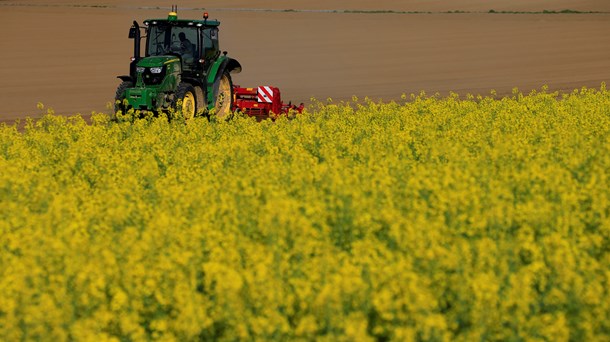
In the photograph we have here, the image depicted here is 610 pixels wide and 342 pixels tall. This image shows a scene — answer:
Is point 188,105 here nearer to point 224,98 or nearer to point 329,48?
point 224,98

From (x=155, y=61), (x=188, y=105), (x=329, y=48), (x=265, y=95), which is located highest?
(x=329, y=48)

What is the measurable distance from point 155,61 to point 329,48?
2285 cm

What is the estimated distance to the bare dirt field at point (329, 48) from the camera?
92.2ft

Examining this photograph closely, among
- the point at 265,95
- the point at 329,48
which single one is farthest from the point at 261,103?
the point at 329,48

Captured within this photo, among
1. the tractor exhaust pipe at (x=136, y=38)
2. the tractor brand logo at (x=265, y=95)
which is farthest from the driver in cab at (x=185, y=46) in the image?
the tractor brand logo at (x=265, y=95)

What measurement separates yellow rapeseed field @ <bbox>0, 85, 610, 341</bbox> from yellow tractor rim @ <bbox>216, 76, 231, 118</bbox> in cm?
804

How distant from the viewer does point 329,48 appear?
125 feet

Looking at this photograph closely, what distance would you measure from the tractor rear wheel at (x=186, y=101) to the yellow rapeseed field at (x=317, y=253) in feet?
18.1

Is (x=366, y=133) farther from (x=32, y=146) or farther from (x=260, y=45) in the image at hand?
(x=260, y=45)

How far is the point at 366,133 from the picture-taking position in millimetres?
13180

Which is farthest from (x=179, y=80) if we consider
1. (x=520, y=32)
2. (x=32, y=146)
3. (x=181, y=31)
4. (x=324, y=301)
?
(x=520, y=32)

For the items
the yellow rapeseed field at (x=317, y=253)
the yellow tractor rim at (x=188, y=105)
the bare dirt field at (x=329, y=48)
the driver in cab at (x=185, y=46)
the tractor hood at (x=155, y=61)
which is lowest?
the yellow rapeseed field at (x=317, y=253)

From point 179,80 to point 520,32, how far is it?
3181 cm

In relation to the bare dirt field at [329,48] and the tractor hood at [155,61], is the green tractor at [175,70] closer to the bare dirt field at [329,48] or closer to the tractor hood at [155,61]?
the tractor hood at [155,61]
